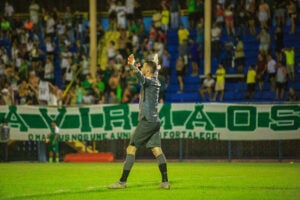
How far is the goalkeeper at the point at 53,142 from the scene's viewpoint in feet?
69.7

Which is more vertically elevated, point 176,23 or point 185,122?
point 176,23

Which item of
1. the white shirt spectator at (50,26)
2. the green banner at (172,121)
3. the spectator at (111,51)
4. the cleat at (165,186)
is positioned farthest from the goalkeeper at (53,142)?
the cleat at (165,186)

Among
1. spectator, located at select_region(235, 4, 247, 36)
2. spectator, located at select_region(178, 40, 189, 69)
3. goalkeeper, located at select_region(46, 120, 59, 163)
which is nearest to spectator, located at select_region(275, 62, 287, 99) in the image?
spectator, located at select_region(235, 4, 247, 36)

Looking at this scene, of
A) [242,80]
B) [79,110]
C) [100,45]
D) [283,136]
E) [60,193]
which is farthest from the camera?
[100,45]

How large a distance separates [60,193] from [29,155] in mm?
10771

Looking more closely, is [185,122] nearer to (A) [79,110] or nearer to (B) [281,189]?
(A) [79,110]

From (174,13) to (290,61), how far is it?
608 centimetres

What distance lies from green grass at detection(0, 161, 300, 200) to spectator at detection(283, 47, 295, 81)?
273 inches

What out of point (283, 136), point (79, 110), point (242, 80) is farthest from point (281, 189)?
point (242, 80)

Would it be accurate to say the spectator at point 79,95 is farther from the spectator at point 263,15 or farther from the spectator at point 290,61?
the spectator at point 263,15

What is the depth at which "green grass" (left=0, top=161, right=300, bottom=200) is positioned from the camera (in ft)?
36.3

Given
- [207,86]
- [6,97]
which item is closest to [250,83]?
[207,86]

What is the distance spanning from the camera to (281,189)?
11820 mm

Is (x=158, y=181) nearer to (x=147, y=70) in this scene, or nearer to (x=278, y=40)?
(x=147, y=70)
